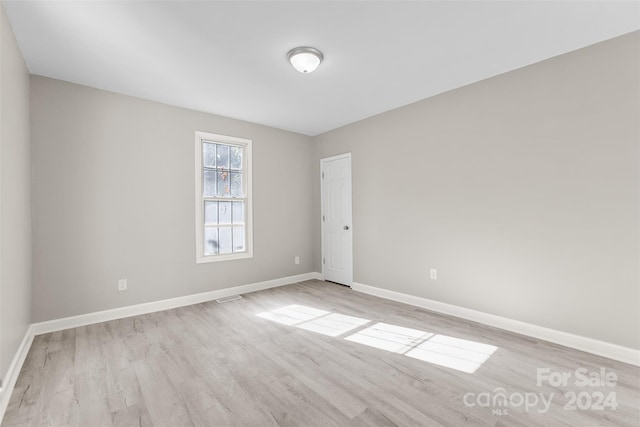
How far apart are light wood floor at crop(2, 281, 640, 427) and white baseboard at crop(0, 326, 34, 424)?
4 cm

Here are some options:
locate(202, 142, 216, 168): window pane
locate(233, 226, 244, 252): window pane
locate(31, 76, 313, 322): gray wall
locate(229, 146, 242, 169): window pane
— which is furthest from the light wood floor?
locate(229, 146, 242, 169): window pane

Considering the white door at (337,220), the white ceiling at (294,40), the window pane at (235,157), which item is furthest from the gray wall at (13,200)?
the white door at (337,220)

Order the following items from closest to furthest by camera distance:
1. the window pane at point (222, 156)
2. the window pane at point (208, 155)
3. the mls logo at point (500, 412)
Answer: the mls logo at point (500, 412), the window pane at point (208, 155), the window pane at point (222, 156)

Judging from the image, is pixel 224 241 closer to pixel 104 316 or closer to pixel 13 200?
pixel 104 316

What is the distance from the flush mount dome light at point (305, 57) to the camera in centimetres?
243

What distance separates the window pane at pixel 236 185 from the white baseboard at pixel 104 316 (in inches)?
56.3

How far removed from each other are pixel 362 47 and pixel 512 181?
6.50ft

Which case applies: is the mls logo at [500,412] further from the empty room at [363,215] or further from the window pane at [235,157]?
the window pane at [235,157]

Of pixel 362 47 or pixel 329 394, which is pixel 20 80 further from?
pixel 329 394

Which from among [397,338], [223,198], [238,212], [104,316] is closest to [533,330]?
[397,338]

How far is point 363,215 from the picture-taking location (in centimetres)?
433

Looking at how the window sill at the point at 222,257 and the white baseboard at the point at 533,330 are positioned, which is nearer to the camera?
the white baseboard at the point at 533,330

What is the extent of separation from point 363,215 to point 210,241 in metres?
2.33

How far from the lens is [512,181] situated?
2.82 metres
